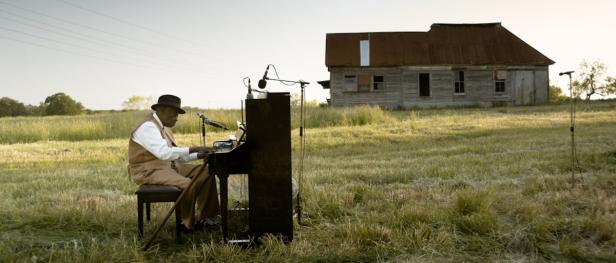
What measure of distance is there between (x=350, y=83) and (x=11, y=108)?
1379 inches

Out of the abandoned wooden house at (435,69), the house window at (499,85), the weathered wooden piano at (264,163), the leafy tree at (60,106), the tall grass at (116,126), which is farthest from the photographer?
the leafy tree at (60,106)

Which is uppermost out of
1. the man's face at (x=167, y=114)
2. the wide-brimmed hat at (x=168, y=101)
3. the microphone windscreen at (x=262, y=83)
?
the microphone windscreen at (x=262, y=83)

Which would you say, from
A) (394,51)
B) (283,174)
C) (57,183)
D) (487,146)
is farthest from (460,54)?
(283,174)

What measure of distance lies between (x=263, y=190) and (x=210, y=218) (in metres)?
0.98

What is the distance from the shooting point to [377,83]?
29562 mm

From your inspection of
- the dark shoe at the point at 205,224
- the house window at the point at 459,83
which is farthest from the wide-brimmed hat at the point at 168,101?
the house window at the point at 459,83

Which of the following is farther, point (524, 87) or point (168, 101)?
point (524, 87)

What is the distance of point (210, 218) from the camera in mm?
5379

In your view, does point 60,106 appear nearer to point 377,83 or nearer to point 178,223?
point 377,83

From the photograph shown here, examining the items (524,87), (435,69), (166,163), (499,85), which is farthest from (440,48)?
(166,163)

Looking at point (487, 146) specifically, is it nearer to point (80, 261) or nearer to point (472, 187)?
point (472, 187)

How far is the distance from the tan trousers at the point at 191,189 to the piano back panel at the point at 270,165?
51 centimetres

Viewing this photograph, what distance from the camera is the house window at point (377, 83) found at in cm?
2956

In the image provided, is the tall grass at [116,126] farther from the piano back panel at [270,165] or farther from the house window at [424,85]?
the piano back panel at [270,165]
